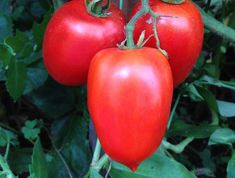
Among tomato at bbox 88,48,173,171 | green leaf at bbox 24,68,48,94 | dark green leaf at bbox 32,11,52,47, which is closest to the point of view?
tomato at bbox 88,48,173,171

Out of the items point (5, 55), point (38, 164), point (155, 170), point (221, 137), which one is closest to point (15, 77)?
point (5, 55)

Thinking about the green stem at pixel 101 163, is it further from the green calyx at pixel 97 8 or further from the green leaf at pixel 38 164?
the green calyx at pixel 97 8

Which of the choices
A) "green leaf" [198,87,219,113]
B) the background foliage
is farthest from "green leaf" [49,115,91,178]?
"green leaf" [198,87,219,113]

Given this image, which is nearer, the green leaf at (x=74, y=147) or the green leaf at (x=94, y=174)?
the green leaf at (x=94, y=174)

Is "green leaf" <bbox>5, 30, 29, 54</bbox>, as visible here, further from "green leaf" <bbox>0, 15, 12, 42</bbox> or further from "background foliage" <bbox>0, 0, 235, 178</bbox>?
"green leaf" <bbox>0, 15, 12, 42</bbox>

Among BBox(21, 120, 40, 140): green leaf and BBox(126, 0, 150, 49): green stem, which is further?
BBox(21, 120, 40, 140): green leaf

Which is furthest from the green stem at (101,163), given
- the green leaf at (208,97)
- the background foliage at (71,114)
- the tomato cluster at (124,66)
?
the green leaf at (208,97)
